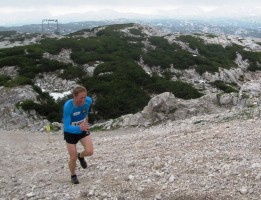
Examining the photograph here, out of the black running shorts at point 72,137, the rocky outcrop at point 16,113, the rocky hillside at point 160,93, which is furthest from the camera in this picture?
the rocky outcrop at point 16,113

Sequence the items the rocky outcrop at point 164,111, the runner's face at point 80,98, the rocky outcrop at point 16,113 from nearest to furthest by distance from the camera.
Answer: the runner's face at point 80,98 → the rocky outcrop at point 164,111 → the rocky outcrop at point 16,113

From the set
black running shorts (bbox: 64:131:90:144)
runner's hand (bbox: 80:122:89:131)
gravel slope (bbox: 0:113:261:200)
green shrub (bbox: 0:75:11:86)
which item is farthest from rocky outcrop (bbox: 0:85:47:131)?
runner's hand (bbox: 80:122:89:131)

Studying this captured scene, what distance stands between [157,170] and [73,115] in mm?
2675

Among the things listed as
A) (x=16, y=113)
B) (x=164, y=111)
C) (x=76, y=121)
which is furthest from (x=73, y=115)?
(x=16, y=113)

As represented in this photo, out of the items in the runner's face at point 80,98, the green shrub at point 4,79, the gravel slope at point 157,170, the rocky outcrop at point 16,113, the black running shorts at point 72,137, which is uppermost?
the runner's face at point 80,98

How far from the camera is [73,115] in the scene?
350 inches

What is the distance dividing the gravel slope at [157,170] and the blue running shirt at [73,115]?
4.96ft

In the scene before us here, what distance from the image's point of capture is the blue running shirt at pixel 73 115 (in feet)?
28.8

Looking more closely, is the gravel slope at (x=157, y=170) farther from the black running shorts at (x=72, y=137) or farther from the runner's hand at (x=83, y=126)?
the runner's hand at (x=83, y=126)

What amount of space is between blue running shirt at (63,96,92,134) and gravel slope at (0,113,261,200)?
1.51 m

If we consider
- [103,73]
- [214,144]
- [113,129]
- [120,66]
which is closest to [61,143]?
[113,129]

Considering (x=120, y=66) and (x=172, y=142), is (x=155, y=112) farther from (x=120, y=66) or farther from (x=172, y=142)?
(x=120, y=66)

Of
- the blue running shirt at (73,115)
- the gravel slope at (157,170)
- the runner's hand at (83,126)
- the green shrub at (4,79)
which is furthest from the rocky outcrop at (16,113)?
the runner's hand at (83,126)

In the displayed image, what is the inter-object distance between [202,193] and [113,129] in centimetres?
1318
